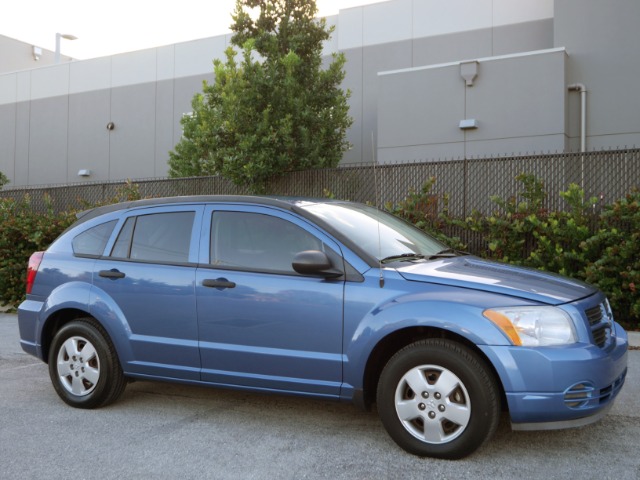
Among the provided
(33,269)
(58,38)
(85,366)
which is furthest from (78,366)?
(58,38)

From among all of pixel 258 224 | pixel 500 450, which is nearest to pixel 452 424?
pixel 500 450

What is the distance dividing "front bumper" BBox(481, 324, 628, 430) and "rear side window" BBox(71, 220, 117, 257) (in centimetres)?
316

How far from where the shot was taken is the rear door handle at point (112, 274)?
505cm

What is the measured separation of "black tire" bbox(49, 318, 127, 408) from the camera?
506 cm

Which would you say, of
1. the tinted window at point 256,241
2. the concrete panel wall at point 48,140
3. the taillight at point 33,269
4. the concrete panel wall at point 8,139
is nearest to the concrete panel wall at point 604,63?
the tinted window at point 256,241

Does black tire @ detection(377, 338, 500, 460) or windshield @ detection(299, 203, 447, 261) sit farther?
windshield @ detection(299, 203, 447, 261)

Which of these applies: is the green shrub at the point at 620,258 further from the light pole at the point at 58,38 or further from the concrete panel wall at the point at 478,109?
the light pole at the point at 58,38

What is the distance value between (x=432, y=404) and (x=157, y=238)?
2464mm

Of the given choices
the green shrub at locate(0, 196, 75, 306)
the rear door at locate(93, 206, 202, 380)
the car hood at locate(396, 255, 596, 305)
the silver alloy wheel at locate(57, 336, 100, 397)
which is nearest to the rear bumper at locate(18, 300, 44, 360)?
the silver alloy wheel at locate(57, 336, 100, 397)

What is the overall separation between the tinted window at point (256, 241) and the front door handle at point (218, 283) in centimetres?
13

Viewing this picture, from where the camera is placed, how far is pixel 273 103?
11.9m

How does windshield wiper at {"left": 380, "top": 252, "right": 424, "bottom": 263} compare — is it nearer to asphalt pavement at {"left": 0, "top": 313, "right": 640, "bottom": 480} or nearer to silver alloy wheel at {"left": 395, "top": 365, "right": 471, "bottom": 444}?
silver alloy wheel at {"left": 395, "top": 365, "right": 471, "bottom": 444}

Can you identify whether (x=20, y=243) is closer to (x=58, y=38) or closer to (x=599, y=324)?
(x=599, y=324)

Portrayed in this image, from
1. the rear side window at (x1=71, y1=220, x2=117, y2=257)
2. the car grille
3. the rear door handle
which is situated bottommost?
the car grille
